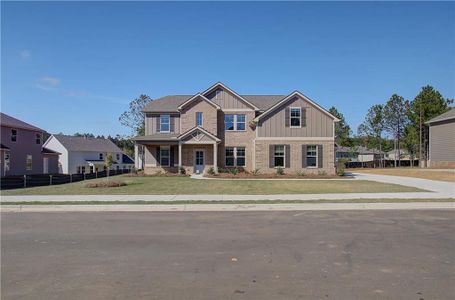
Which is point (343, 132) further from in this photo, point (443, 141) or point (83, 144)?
point (83, 144)

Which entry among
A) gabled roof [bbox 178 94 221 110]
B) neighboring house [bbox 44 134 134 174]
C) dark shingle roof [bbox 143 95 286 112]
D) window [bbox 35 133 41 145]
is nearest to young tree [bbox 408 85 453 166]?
dark shingle roof [bbox 143 95 286 112]

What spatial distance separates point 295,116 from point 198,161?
915 centimetres

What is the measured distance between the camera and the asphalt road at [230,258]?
480 centimetres

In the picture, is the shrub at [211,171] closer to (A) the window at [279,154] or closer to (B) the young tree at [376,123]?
(A) the window at [279,154]

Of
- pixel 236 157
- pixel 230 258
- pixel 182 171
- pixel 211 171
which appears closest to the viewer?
pixel 230 258

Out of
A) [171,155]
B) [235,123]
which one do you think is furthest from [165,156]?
[235,123]

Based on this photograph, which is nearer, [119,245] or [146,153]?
[119,245]

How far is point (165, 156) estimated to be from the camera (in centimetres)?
3291

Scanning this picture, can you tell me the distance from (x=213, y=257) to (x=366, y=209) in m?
7.93

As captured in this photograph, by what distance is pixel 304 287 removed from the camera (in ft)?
16.0

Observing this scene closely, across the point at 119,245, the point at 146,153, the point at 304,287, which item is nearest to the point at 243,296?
the point at 304,287

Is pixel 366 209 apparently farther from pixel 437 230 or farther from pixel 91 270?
pixel 91 270

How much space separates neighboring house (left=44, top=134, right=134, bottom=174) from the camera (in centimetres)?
5866

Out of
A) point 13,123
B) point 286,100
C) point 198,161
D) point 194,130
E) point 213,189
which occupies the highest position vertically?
point 286,100
